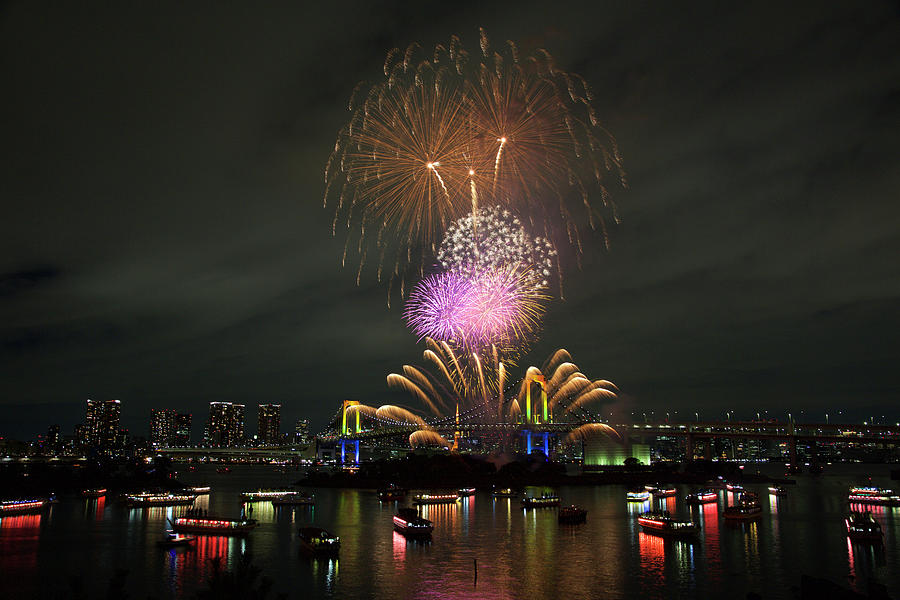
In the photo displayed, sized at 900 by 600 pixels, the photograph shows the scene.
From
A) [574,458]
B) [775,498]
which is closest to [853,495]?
[775,498]

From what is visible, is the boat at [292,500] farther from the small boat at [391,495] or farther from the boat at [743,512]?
the boat at [743,512]

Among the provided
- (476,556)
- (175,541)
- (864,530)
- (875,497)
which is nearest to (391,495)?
(175,541)

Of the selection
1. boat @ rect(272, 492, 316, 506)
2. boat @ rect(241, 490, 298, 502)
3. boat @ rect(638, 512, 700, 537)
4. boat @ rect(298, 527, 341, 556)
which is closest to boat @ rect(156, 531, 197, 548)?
boat @ rect(298, 527, 341, 556)

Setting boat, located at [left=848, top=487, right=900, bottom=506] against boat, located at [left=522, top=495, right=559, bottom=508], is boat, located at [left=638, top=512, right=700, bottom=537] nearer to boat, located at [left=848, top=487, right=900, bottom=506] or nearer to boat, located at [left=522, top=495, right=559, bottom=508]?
boat, located at [left=522, top=495, right=559, bottom=508]

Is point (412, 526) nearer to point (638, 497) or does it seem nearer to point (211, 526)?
point (211, 526)

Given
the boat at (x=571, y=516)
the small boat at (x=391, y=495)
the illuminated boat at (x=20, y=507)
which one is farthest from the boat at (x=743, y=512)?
the illuminated boat at (x=20, y=507)
